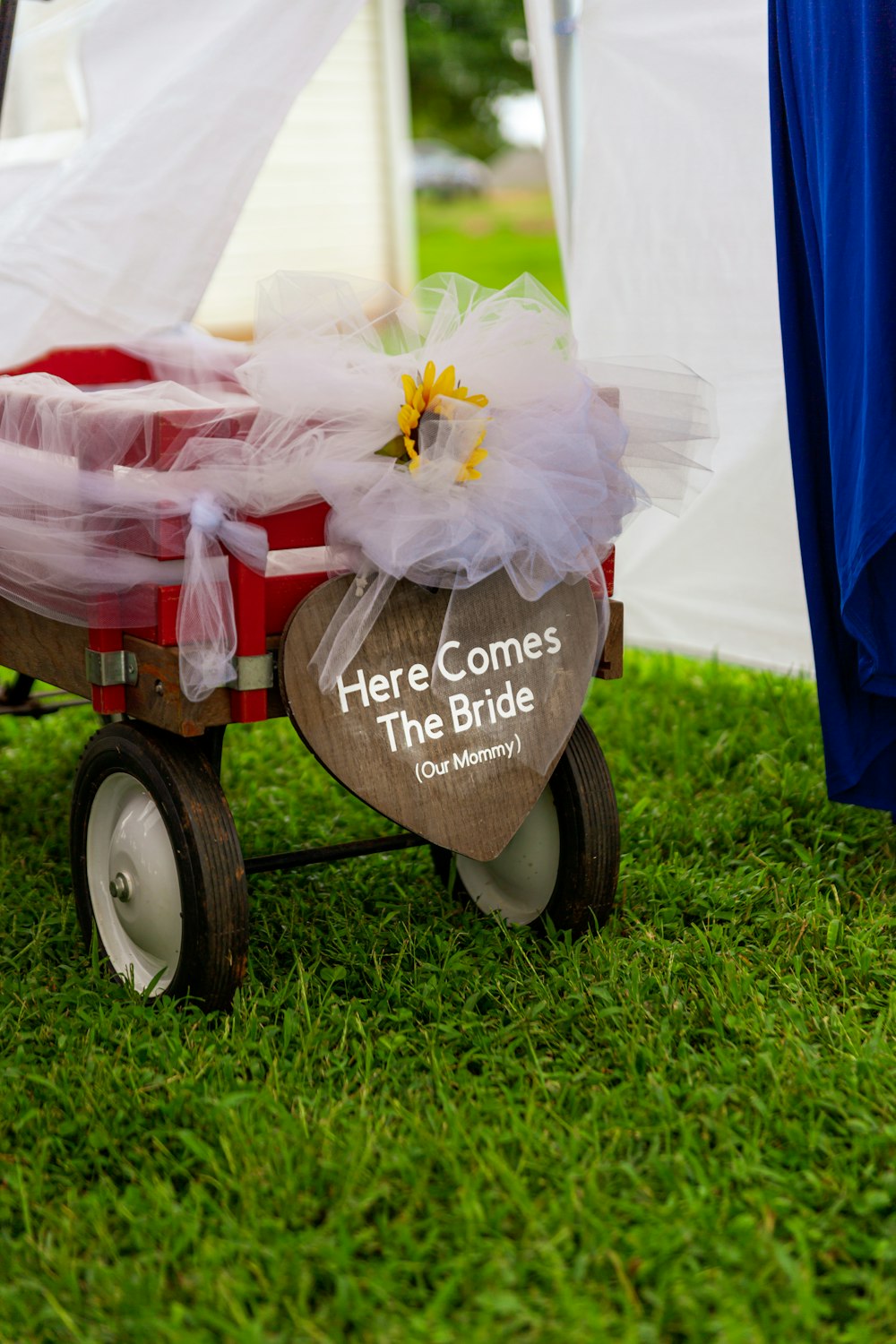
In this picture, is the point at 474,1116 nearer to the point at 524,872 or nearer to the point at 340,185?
the point at 524,872

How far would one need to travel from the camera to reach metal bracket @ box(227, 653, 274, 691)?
2.33 metres

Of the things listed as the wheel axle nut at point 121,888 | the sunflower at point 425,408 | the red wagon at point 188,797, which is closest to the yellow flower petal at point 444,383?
the sunflower at point 425,408

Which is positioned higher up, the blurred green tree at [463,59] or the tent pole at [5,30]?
the tent pole at [5,30]

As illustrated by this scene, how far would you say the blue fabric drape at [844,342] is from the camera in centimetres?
272

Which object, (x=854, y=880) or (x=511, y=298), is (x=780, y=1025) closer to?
(x=854, y=880)

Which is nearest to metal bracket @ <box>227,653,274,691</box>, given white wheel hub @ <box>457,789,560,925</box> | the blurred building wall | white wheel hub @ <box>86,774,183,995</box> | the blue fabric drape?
white wheel hub @ <box>86,774,183,995</box>

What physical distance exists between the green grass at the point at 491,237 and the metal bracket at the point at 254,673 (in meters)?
11.0

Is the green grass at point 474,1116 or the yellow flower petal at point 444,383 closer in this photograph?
the green grass at point 474,1116

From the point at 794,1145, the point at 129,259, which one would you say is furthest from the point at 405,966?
the point at 129,259

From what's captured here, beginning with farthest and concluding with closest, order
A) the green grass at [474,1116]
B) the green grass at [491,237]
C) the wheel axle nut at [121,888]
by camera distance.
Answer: the green grass at [491,237] < the wheel axle nut at [121,888] < the green grass at [474,1116]

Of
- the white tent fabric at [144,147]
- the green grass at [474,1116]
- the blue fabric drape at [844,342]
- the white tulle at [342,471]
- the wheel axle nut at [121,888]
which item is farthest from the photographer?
the white tent fabric at [144,147]

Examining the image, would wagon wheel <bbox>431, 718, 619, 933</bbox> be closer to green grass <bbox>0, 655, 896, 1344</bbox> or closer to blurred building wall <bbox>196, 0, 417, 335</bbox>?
green grass <bbox>0, 655, 896, 1344</bbox>

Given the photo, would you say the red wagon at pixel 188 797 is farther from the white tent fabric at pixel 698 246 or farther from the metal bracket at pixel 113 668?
the white tent fabric at pixel 698 246

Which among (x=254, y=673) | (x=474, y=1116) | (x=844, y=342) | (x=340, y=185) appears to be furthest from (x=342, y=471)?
(x=340, y=185)
